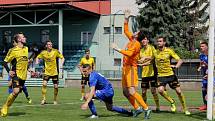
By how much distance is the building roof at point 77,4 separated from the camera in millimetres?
47719

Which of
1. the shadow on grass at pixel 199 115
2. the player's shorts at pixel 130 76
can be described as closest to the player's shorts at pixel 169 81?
the shadow on grass at pixel 199 115

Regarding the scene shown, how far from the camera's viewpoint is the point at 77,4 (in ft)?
164

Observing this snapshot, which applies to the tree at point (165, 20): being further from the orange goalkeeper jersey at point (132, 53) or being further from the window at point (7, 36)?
the orange goalkeeper jersey at point (132, 53)

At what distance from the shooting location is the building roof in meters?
47.7

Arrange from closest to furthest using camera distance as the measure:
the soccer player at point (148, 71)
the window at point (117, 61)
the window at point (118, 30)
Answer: the soccer player at point (148, 71), the window at point (117, 61), the window at point (118, 30)

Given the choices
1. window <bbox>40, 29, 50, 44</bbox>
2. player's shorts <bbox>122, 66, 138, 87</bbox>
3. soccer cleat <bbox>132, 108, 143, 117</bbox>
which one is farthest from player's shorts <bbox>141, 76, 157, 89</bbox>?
window <bbox>40, 29, 50, 44</bbox>

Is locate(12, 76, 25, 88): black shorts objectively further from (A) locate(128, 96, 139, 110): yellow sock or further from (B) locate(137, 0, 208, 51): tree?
(B) locate(137, 0, 208, 51): tree

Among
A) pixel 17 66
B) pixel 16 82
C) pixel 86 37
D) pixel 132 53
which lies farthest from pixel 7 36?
pixel 132 53

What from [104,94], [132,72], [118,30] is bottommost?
[104,94]

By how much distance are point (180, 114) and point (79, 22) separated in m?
41.0

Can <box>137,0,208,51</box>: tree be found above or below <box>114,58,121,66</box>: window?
above

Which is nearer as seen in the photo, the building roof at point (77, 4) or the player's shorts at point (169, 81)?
the player's shorts at point (169, 81)

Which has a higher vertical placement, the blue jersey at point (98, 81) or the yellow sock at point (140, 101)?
the blue jersey at point (98, 81)

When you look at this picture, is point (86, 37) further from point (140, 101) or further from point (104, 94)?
point (140, 101)
